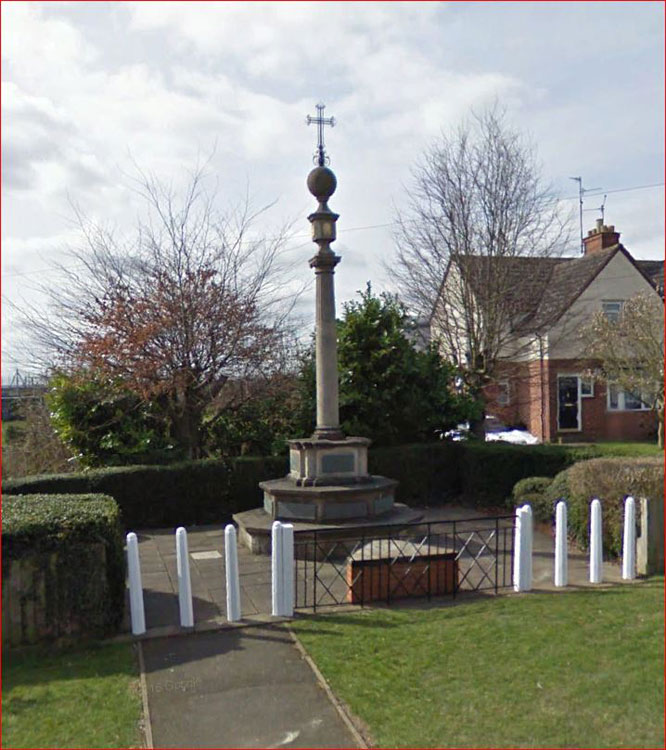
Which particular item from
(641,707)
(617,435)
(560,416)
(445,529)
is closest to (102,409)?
(445,529)

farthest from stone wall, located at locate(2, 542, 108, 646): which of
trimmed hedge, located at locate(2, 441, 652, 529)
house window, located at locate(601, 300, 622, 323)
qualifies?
house window, located at locate(601, 300, 622, 323)

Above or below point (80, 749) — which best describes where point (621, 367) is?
above

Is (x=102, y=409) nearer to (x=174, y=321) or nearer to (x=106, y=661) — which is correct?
(x=174, y=321)

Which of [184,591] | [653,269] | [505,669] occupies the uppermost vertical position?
[653,269]

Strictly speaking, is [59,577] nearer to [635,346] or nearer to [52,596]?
[52,596]

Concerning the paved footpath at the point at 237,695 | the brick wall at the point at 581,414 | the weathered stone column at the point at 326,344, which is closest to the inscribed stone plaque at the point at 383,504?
the weathered stone column at the point at 326,344

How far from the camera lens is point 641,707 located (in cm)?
405

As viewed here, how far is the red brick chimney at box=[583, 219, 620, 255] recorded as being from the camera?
26.5 m

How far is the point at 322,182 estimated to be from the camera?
10898 millimetres

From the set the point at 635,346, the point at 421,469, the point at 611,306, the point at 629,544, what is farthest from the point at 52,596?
the point at 611,306

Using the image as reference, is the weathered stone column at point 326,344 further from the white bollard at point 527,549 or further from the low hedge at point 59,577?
the low hedge at point 59,577

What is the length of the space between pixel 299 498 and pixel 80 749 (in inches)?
241

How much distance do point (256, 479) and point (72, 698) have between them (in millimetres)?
8420

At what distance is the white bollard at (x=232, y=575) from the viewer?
628cm
